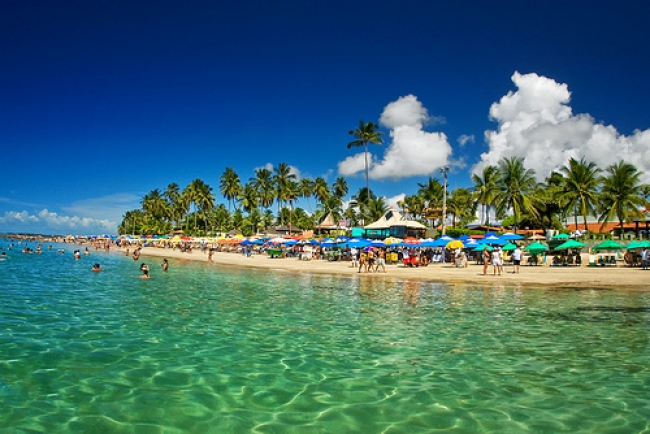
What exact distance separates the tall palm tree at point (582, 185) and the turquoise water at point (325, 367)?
38.9m

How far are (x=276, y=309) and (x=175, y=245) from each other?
75.0 meters

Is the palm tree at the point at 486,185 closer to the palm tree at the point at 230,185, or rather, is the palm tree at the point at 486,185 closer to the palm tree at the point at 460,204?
the palm tree at the point at 460,204

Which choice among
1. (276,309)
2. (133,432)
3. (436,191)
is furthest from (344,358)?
(436,191)

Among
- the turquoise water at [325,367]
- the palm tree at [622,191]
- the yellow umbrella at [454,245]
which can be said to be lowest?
the turquoise water at [325,367]

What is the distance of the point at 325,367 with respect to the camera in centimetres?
827

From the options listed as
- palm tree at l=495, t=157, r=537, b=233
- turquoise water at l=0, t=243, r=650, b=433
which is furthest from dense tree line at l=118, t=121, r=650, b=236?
turquoise water at l=0, t=243, r=650, b=433

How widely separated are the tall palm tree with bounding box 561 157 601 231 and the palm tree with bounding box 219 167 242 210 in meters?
65.9

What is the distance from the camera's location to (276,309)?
1503 centimetres

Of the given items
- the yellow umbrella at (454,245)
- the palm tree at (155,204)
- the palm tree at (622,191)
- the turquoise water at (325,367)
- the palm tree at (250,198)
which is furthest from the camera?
the palm tree at (155,204)

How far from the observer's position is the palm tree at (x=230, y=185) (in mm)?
96750

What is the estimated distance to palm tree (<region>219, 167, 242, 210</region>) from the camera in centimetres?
9675

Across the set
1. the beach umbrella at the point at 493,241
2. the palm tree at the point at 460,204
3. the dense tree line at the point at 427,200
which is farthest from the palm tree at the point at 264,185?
the beach umbrella at the point at 493,241

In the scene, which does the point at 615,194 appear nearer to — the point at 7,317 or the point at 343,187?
the point at 7,317

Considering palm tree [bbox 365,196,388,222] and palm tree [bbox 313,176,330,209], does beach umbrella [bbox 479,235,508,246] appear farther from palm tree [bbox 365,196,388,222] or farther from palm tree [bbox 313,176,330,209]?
palm tree [bbox 313,176,330,209]
